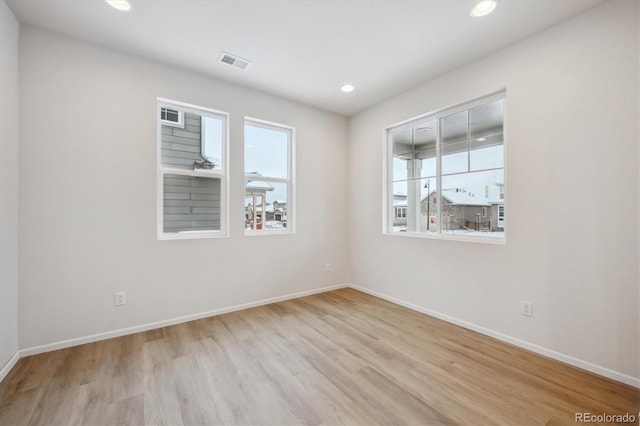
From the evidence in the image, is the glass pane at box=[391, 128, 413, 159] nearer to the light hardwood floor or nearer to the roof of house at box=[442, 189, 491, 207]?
the roof of house at box=[442, 189, 491, 207]

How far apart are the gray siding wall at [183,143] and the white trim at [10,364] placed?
2029 millimetres

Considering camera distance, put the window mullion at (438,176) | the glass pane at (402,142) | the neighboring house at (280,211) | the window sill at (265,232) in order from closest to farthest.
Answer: the window mullion at (438,176) < the window sill at (265,232) < the glass pane at (402,142) < the neighboring house at (280,211)

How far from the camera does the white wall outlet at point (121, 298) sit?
106 inches

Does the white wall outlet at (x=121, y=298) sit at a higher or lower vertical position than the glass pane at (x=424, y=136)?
lower

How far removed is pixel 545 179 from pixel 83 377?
4.01 m

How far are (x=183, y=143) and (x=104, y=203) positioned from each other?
1030 millimetres

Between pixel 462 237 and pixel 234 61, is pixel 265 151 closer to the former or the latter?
pixel 234 61

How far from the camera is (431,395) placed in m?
1.85

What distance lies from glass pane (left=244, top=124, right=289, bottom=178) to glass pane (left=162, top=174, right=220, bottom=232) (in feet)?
1.82

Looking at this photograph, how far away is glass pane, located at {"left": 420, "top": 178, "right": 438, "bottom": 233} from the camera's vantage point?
340 centimetres

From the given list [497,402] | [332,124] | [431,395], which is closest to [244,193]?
[332,124]

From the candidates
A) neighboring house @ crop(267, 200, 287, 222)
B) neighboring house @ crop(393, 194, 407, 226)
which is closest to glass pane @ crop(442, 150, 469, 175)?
neighboring house @ crop(393, 194, 407, 226)

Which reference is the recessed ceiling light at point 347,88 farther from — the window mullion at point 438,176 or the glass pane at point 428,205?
the glass pane at point 428,205

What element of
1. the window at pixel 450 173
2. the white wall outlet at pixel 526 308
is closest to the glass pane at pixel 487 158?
the window at pixel 450 173
